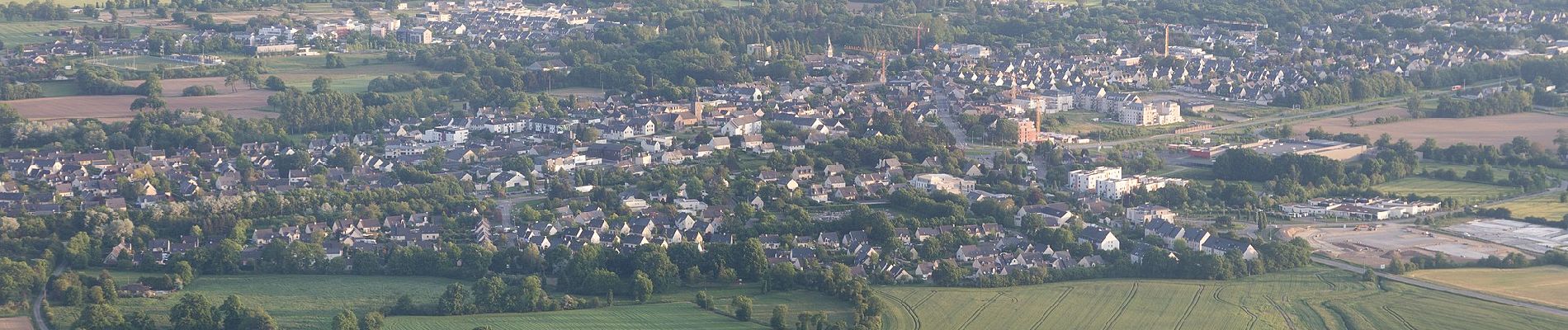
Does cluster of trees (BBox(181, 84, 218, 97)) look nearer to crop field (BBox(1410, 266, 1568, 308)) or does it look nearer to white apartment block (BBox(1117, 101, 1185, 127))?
white apartment block (BBox(1117, 101, 1185, 127))

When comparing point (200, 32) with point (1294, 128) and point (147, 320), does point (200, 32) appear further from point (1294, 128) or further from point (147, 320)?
point (147, 320)

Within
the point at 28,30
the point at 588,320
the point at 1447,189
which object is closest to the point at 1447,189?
the point at 1447,189

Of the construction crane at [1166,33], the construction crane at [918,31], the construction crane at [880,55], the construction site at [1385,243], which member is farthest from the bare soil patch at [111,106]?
the construction crane at [1166,33]

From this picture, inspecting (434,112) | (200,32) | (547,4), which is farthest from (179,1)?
(434,112)

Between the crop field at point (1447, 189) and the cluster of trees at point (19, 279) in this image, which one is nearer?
the cluster of trees at point (19, 279)

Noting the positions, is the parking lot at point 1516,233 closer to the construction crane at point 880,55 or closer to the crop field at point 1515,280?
the crop field at point 1515,280

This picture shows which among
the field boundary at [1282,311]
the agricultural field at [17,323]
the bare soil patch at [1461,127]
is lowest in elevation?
the agricultural field at [17,323]
